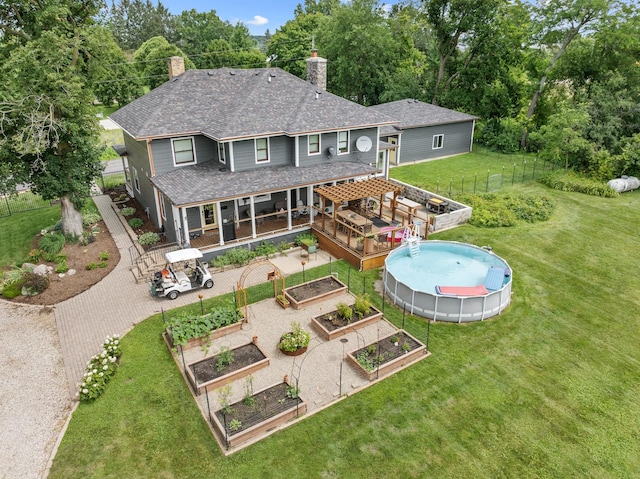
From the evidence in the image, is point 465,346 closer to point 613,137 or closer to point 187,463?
point 187,463

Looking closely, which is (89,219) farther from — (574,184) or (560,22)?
(560,22)

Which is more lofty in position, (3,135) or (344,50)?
(344,50)

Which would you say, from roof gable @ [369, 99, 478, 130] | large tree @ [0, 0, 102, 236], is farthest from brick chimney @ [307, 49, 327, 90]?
large tree @ [0, 0, 102, 236]

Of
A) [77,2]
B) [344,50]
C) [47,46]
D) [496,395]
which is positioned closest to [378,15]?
[344,50]

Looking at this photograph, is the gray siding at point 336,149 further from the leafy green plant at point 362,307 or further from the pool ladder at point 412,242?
the leafy green plant at point 362,307

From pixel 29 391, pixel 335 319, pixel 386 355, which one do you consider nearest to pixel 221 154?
pixel 335 319

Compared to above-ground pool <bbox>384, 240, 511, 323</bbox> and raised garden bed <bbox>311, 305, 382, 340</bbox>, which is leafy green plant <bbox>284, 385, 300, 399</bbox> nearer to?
raised garden bed <bbox>311, 305, 382, 340</bbox>

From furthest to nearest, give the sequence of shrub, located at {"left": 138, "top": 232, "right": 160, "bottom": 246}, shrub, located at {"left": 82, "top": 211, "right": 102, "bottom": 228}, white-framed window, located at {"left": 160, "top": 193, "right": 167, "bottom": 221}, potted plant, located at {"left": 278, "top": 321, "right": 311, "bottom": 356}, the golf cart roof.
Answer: shrub, located at {"left": 82, "top": 211, "right": 102, "bottom": 228} < white-framed window, located at {"left": 160, "top": 193, "right": 167, "bottom": 221} < shrub, located at {"left": 138, "top": 232, "right": 160, "bottom": 246} < the golf cart roof < potted plant, located at {"left": 278, "top": 321, "right": 311, "bottom": 356}
